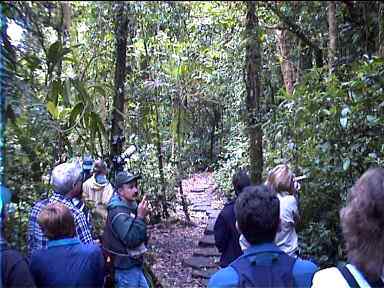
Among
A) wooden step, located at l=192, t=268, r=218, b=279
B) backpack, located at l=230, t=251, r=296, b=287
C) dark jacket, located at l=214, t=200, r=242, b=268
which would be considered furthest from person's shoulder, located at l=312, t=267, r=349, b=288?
wooden step, located at l=192, t=268, r=218, b=279

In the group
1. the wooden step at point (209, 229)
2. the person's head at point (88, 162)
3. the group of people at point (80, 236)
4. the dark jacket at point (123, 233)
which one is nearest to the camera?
the group of people at point (80, 236)

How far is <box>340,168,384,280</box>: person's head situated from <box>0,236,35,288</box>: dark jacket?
1094mm

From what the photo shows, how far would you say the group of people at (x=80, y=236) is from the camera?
2041mm

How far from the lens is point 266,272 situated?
1.66m

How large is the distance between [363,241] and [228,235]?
2004 millimetres

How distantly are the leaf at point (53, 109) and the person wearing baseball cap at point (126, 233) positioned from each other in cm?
59

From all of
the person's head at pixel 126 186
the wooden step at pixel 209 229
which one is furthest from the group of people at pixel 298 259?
the wooden step at pixel 209 229

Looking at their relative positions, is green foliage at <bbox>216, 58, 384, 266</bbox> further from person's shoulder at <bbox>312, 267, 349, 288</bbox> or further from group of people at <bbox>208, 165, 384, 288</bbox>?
person's shoulder at <bbox>312, 267, 349, 288</bbox>

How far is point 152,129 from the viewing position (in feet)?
13.0

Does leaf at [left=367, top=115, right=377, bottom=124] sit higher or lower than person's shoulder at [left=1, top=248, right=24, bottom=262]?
higher

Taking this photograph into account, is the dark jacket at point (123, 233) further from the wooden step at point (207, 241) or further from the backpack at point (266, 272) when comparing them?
the wooden step at point (207, 241)

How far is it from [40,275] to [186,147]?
2499 mm

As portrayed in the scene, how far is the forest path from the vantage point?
152 inches

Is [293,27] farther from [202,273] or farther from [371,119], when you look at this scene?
[202,273]
